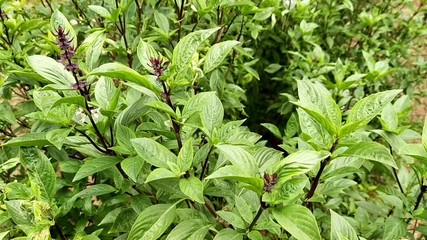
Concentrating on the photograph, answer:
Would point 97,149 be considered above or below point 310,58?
above

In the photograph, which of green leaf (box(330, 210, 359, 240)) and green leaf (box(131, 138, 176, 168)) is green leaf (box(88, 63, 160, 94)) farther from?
green leaf (box(330, 210, 359, 240))

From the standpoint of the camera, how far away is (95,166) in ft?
4.04

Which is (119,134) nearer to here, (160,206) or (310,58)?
(160,206)

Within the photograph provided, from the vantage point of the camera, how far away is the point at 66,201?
1.40 m

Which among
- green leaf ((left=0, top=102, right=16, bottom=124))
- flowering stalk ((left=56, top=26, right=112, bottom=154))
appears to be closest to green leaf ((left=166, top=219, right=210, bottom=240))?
flowering stalk ((left=56, top=26, right=112, bottom=154))

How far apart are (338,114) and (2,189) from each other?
107 cm

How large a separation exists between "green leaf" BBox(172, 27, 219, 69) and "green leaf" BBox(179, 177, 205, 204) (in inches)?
12.4

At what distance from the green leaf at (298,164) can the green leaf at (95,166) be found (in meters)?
0.53

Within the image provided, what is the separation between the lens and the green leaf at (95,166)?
4.01 feet

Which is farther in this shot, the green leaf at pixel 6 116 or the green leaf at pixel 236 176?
the green leaf at pixel 6 116

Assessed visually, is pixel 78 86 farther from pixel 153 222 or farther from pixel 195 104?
pixel 153 222

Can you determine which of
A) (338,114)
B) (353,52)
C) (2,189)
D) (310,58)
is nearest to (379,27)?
(353,52)

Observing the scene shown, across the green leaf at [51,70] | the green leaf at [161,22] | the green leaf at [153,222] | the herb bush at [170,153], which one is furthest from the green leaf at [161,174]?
the green leaf at [161,22]

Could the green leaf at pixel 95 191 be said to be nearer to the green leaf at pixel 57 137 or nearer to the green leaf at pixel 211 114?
the green leaf at pixel 57 137
